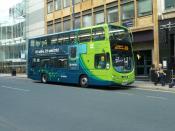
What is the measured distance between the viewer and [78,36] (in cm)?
2691

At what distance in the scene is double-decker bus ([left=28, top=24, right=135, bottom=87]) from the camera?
24.1 metres

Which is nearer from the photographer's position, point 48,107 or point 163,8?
point 48,107

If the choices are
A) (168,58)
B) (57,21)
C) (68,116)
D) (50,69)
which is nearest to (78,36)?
(50,69)

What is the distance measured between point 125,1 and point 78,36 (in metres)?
9.54

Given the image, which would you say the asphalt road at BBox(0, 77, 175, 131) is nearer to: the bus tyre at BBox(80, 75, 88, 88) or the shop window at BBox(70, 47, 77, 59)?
the bus tyre at BBox(80, 75, 88, 88)

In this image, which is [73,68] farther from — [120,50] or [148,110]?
[148,110]

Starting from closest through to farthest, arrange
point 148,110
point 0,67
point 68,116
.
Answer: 1. point 68,116
2. point 148,110
3. point 0,67

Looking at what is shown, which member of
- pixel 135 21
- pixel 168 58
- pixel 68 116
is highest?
pixel 135 21

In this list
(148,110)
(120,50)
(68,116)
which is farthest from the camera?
(120,50)

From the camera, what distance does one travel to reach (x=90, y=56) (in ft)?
83.8

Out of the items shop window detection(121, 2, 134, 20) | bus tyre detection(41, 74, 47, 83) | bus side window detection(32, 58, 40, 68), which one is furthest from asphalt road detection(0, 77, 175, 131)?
shop window detection(121, 2, 134, 20)

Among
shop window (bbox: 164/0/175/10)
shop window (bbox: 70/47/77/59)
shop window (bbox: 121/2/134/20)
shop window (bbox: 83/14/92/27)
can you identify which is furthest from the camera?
shop window (bbox: 83/14/92/27)

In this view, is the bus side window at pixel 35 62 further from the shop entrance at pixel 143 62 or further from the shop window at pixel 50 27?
the shop window at pixel 50 27

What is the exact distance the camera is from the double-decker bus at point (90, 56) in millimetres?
24062
